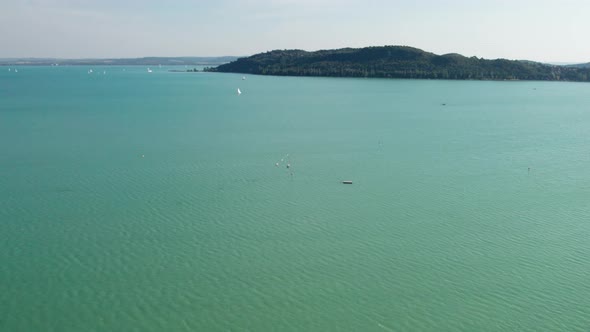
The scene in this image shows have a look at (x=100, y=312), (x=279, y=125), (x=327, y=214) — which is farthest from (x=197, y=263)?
(x=279, y=125)

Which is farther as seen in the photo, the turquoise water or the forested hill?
the forested hill

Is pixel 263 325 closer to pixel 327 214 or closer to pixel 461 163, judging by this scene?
pixel 327 214

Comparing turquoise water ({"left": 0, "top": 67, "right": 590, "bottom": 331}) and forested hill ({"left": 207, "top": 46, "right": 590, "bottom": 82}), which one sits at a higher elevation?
forested hill ({"left": 207, "top": 46, "right": 590, "bottom": 82})

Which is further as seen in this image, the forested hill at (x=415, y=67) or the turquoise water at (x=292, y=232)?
the forested hill at (x=415, y=67)

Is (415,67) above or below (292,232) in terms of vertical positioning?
above
